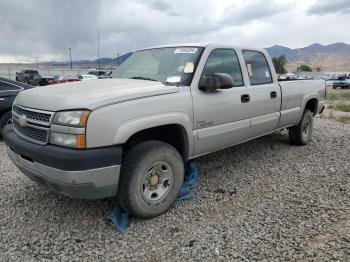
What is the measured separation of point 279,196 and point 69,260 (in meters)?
2.53

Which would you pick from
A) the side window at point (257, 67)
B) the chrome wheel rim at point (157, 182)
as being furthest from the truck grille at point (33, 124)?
the side window at point (257, 67)

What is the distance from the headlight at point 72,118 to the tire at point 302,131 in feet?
15.3

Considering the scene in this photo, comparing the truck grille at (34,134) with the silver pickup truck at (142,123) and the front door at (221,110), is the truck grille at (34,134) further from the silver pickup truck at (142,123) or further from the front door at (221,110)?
the front door at (221,110)

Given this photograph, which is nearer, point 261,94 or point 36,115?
point 36,115

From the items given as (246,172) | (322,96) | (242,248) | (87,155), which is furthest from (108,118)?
(322,96)

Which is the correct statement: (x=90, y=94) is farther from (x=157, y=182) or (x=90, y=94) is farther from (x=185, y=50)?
(x=185, y=50)

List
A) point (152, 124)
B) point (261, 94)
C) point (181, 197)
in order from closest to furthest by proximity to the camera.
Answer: point (152, 124)
point (181, 197)
point (261, 94)

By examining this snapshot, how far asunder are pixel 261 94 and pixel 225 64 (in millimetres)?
790

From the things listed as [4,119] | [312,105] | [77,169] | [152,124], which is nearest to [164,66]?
[152,124]

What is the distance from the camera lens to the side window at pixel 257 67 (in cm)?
481

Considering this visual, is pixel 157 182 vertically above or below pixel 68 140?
below

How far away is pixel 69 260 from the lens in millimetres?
2848

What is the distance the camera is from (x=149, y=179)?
11.3ft

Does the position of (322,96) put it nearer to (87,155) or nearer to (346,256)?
(346,256)
